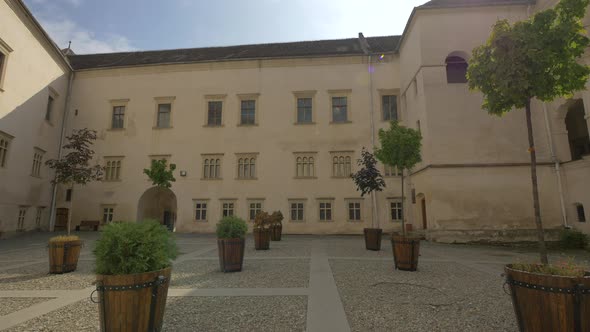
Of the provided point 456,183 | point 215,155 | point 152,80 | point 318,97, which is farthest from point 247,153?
point 456,183

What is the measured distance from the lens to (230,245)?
8.09 metres

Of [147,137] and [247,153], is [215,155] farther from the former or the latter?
[147,137]

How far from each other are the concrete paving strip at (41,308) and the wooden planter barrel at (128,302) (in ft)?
6.73

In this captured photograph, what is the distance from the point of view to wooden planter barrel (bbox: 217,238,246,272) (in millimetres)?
8047

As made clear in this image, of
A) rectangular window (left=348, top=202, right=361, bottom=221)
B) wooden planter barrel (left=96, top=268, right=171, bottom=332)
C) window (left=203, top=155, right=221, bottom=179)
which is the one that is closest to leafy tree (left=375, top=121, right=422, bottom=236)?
wooden planter barrel (left=96, top=268, right=171, bottom=332)

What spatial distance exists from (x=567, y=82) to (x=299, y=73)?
19888 mm

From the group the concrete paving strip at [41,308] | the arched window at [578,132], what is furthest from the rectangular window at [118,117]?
the arched window at [578,132]

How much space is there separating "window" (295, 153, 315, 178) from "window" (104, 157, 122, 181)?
44.5 feet

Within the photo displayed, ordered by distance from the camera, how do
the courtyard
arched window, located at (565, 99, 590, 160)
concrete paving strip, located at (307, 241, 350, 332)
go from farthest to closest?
1. arched window, located at (565, 99, 590, 160)
2. the courtyard
3. concrete paving strip, located at (307, 241, 350, 332)

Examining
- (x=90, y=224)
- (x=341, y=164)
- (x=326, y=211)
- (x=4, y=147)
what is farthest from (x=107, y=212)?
(x=341, y=164)

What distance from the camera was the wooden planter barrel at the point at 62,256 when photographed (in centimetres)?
804

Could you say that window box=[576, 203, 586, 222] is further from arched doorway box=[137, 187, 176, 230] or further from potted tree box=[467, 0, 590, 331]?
arched doorway box=[137, 187, 176, 230]

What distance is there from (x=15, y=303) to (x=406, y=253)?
834 centimetres

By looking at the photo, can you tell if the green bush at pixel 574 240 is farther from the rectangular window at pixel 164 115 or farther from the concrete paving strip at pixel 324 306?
the rectangular window at pixel 164 115
